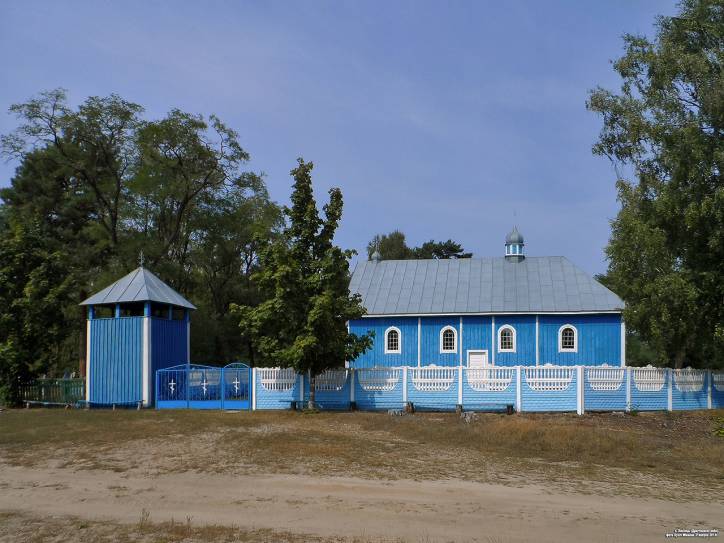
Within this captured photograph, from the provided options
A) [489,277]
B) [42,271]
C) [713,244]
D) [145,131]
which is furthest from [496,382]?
[145,131]

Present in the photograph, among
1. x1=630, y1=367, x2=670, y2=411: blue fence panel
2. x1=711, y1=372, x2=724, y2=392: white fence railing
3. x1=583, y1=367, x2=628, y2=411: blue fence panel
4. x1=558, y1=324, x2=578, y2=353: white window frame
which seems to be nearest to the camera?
x1=583, y1=367, x2=628, y2=411: blue fence panel

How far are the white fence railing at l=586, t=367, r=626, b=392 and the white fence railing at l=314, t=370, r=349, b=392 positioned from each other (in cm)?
754

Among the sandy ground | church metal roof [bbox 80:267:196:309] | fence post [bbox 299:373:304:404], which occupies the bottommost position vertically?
the sandy ground

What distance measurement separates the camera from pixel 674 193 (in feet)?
80.3

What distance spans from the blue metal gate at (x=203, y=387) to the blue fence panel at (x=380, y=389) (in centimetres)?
374

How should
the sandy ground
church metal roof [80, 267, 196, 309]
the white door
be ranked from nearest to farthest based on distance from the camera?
the sandy ground, church metal roof [80, 267, 196, 309], the white door

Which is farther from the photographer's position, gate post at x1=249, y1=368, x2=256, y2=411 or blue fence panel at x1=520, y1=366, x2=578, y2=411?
gate post at x1=249, y1=368, x2=256, y2=411

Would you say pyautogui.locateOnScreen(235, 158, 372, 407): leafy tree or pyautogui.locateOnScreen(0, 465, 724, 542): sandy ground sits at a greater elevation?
pyautogui.locateOnScreen(235, 158, 372, 407): leafy tree

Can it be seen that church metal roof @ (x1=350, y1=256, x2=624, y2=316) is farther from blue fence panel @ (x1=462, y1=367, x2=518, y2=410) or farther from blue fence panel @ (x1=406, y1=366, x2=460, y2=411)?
blue fence panel @ (x1=406, y1=366, x2=460, y2=411)

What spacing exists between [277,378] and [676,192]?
14640 millimetres

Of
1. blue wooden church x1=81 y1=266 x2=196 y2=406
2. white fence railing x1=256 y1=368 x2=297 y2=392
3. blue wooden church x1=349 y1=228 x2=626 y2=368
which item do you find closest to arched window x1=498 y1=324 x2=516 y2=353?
blue wooden church x1=349 y1=228 x2=626 y2=368

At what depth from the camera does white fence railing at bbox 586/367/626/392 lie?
72.5 feet

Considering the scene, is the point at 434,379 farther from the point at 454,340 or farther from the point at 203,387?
the point at 454,340

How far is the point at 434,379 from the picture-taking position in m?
22.8
